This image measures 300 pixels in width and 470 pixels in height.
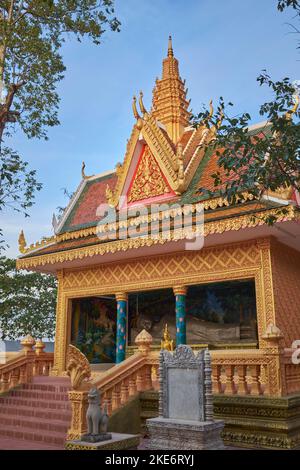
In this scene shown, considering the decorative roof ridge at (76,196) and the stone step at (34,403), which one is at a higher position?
the decorative roof ridge at (76,196)

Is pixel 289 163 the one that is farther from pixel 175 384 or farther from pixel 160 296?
pixel 160 296

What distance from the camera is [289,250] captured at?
11539 mm

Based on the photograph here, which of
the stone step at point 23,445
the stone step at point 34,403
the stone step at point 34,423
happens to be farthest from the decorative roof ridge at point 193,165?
the stone step at point 23,445

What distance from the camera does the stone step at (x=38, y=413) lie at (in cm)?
867

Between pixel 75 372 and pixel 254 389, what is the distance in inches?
120

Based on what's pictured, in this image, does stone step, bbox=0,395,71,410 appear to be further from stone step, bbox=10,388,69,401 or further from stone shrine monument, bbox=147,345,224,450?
stone shrine monument, bbox=147,345,224,450

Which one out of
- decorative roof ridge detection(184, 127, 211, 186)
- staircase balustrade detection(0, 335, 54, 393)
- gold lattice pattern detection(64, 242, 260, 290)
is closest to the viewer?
staircase balustrade detection(0, 335, 54, 393)

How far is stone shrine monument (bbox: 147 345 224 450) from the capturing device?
228 inches

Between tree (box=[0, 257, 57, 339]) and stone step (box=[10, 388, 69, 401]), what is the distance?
11499 millimetres

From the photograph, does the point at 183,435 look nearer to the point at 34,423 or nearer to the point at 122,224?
the point at 34,423

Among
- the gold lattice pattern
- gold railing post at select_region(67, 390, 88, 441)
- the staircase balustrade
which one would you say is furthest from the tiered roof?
gold railing post at select_region(67, 390, 88, 441)

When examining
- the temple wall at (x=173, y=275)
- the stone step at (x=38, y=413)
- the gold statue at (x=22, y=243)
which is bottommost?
the stone step at (x=38, y=413)

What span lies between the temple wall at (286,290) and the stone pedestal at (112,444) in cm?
520

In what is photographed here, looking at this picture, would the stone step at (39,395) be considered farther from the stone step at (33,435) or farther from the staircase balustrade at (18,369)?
the stone step at (33,435)
